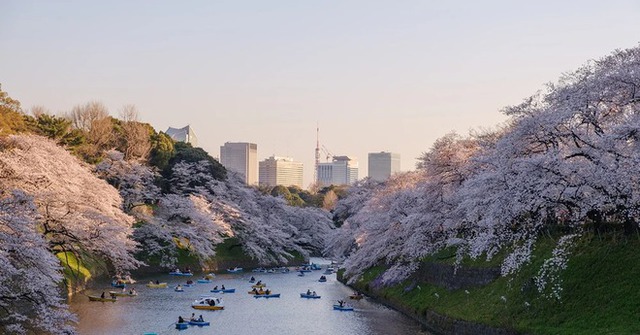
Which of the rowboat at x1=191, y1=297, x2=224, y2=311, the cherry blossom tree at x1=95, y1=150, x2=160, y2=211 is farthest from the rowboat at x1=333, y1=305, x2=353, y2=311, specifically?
the cherry blossom tree at x1=95, y1=150, x2=160, y2=211

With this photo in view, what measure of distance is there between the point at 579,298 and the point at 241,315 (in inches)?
1003

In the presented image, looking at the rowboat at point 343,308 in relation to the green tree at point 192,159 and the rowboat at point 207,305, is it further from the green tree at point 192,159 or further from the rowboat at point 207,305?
the green tree at point 192,159

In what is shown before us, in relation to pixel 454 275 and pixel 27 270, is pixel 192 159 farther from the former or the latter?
pixel 27 270

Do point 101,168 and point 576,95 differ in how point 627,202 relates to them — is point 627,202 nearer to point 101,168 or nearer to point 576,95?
point 576,95

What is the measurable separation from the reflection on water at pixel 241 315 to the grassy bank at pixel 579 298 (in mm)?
7052

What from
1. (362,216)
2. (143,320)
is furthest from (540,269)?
(362,216)

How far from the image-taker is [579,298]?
2878 cm

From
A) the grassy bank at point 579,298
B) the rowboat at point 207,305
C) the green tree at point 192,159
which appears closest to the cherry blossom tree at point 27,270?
the grassy bank at point 579,298

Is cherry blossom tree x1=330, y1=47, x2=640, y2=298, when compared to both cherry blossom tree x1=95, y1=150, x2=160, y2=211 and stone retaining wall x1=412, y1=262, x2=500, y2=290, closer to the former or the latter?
stone retaining wall x1=412, y1=262, x2=500, y2=290

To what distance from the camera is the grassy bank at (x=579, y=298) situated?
86.8 ft

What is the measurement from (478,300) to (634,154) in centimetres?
1492

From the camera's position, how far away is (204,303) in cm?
5038

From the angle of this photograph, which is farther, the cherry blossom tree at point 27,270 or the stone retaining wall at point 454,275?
the stone retaining wall at point 454,275

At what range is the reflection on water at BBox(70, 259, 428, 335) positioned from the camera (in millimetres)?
40812
